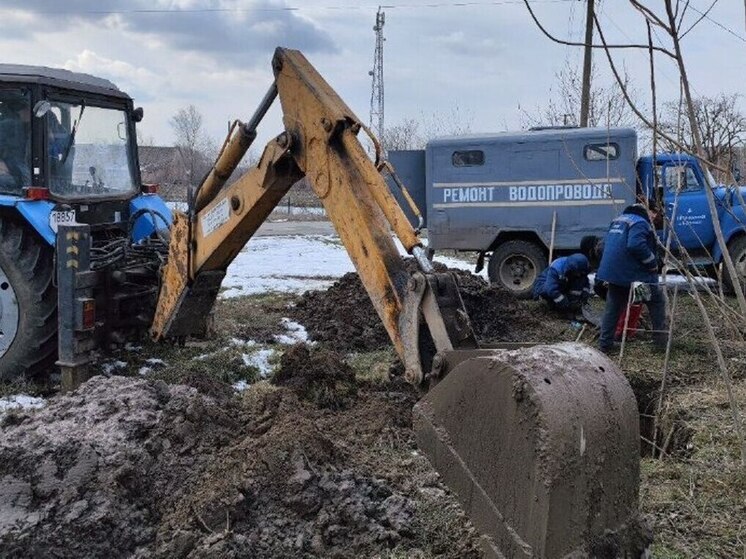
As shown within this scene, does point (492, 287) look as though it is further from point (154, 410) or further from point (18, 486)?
point (18, 486)

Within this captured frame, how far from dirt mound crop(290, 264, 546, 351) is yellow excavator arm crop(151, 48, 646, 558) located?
378cm

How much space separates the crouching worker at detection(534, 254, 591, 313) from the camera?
30.4 ft

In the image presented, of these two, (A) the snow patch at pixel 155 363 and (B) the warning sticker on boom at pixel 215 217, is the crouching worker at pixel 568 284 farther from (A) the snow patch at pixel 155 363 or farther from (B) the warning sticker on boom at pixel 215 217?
(B) the warning sticker on boom at pixel 215 217

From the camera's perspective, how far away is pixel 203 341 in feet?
22.7

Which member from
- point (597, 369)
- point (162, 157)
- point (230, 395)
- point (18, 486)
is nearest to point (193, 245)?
point (230, 395)

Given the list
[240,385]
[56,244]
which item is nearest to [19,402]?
[56,244]

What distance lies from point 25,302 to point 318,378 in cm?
231

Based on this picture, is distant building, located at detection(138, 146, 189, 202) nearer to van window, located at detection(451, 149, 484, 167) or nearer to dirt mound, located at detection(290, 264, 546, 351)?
van window, located at detection(451, 149, 484, 167)

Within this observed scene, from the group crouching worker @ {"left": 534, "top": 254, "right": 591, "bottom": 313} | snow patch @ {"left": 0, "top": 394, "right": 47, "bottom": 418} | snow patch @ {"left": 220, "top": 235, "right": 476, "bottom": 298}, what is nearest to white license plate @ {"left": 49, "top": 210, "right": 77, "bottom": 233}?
snow patch @ {"left": 0, "top": 394, "right": 47, "bottom": 418}

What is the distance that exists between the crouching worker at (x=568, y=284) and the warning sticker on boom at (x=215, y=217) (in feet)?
17.6

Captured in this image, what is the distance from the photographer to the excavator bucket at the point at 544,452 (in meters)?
2.37

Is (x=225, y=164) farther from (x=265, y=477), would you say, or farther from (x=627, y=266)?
(x=627, y=266)

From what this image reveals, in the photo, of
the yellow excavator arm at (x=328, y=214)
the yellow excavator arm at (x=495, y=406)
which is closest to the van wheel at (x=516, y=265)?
the yellow excavator arm at (x=328, y=214)

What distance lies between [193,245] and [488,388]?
133 inches
